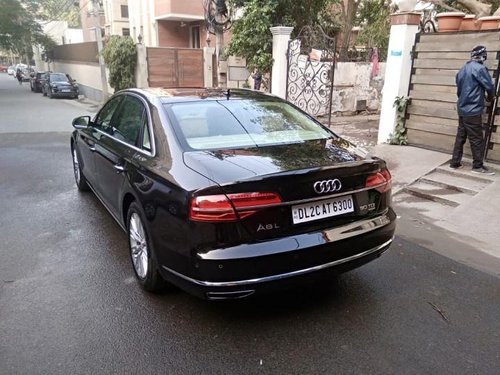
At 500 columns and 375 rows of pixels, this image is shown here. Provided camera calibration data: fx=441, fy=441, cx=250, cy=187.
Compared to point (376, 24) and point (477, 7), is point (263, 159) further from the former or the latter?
point (376, 24)

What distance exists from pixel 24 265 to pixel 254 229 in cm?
253

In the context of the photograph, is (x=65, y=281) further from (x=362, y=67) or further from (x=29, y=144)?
(x=362, y=67)

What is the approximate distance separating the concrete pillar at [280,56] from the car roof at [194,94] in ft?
23.2

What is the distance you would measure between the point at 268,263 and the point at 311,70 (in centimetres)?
966

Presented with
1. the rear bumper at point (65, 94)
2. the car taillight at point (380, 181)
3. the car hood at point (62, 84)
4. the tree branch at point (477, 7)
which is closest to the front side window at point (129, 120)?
the car taillight at point (380, 181)

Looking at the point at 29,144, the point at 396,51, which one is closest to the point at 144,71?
the point at 29,144

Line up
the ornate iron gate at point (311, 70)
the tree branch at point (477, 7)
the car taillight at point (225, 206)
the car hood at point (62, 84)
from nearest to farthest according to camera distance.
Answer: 1. the car taillight at point (225, 206)
2. the tree branch at point (477, 7)
3. the ornate iron gate at point (311, 70)
4. the car hood at point (62, 84)

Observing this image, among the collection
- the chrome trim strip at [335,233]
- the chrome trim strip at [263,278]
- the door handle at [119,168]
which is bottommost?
the chrome trim strip at [263,278]

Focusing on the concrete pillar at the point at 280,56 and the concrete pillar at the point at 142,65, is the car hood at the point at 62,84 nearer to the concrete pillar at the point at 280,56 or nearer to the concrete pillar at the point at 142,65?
the concrete pillar at the point at 142,65

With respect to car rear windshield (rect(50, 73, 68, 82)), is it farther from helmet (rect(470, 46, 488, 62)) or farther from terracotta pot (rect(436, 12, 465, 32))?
helmet (rect(470, 46, 488, 62))

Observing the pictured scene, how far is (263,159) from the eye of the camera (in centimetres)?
299

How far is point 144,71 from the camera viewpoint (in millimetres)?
18062

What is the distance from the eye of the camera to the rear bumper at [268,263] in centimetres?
266

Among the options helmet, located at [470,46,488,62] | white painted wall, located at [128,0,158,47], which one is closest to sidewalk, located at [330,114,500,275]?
helmet, located at [470,46,488,62]
